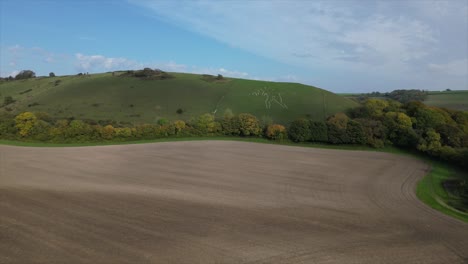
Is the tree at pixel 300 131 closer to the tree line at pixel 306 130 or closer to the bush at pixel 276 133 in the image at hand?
the tree line at pixel 306 130

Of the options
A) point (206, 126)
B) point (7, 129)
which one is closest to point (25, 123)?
point (7, 129)

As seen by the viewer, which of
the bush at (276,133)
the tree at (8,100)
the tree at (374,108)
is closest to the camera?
the bush at (276,133)

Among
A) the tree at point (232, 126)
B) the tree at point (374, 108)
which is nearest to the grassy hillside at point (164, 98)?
the tree at point (374, 108)

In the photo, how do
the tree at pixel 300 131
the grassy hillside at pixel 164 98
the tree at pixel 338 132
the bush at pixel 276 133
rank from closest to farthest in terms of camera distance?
the tree at pixel 338 132 → the tree at pixel 300 131 → the bush at pixel 276 133 → the grassy hillside at pixel 164 98

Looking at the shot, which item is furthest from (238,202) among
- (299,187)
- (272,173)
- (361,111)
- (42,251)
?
(361,111)

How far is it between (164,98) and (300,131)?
47.4 metres

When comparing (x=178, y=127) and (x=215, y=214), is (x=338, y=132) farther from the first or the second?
(x=215, y=214)

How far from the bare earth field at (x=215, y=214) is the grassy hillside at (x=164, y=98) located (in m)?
36.7

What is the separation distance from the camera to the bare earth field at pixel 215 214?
1497 centimetres

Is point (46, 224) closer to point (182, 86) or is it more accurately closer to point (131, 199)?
point (131, 199)

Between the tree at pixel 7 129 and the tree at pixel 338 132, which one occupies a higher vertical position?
the tree at pixel 338 132

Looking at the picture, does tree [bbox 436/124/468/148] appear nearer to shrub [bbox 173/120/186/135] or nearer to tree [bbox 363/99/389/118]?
tree [bbox 363/99/389/118]

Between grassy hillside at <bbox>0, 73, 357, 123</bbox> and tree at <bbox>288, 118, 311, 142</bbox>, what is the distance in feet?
44.2

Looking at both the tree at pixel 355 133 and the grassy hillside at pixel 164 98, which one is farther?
the grassy hillside at pixel 164 98
